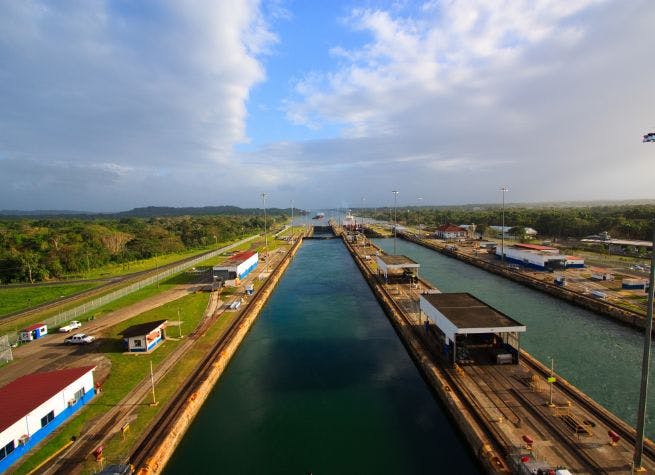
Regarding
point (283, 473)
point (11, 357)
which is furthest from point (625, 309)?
point (11, 357)

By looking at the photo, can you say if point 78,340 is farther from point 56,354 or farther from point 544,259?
point 544,259

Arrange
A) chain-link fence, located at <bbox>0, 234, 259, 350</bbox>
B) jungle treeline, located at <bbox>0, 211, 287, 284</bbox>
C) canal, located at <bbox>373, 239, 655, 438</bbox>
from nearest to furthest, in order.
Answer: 1. canal, located at <bbox>373, 239, 655, 438</bbox>
2. chain-link fence, located at <bbox>0, 234, 259, 350</bbox>
3. jungle treeline, located at <bbox>0, 211, 287, 284</bbox>

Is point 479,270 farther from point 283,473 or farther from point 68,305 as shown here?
point 68,305

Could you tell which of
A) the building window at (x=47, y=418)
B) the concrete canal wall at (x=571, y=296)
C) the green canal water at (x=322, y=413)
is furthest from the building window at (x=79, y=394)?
the concrete canal wall at (x=571, y=296)

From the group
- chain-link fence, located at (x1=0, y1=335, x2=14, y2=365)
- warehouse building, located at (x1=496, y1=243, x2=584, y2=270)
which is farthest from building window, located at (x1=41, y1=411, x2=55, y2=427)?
warehouse building, located at (x1=496, y1=243, x2=584, y2=270)

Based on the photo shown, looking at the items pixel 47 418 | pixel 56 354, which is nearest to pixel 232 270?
pixel 56 354

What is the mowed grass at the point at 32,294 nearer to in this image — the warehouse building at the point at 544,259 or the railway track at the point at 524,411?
the railway track at the point at 524,411

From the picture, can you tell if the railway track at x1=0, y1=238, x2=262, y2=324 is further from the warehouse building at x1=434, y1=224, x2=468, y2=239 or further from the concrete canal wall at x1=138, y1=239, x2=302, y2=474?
the warehouse building at x1=434, y1=224, x2=468, y2=239
